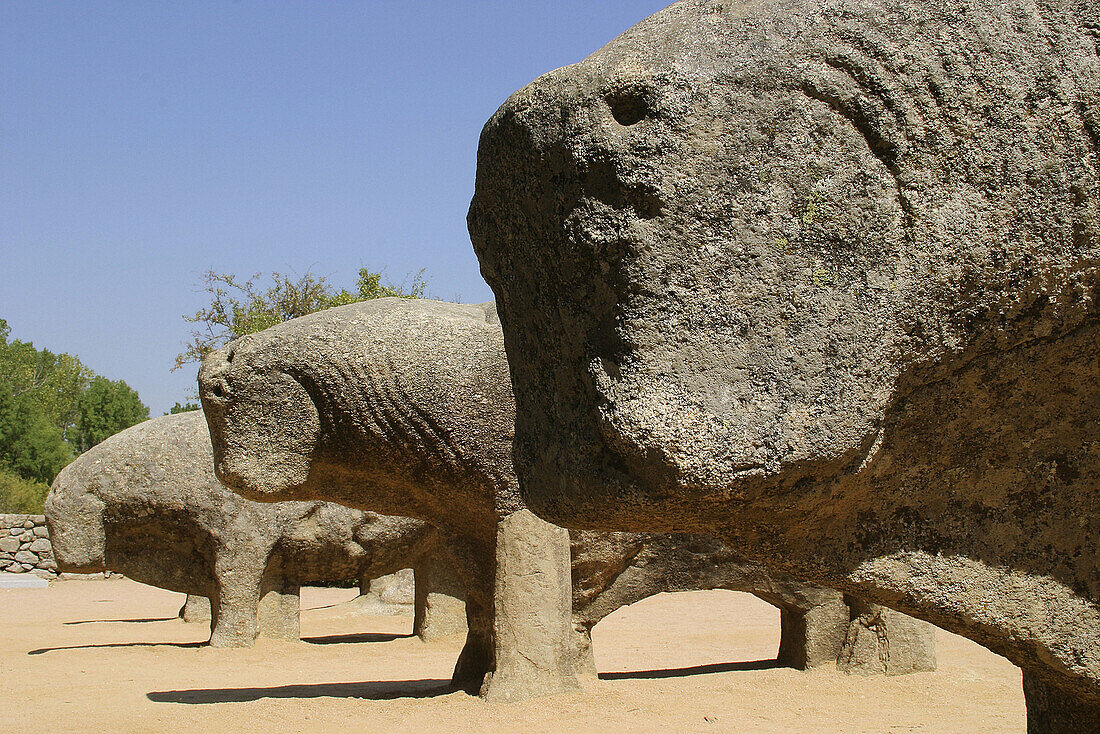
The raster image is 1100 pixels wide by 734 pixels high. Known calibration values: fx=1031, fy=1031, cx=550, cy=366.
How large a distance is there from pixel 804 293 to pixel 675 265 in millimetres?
201

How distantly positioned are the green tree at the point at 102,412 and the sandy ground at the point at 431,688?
25727mm

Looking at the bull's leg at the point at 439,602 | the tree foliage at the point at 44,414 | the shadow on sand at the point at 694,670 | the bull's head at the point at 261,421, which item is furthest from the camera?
the tree foliage at the point at 44,414

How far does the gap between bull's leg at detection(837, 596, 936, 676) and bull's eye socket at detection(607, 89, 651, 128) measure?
4.86m

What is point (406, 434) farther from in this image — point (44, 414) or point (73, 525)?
point (44, 414)

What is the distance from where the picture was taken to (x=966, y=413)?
174cm

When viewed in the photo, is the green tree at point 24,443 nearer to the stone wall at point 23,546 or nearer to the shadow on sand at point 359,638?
the stone wall at point 23,546

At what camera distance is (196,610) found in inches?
389

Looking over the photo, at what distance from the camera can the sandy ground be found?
4680 millimetres

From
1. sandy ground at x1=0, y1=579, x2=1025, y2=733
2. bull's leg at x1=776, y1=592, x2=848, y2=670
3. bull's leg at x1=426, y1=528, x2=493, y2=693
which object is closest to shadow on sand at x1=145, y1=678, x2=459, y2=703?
sandy ground at x1=0, y1=579, x2=1025, y2=733

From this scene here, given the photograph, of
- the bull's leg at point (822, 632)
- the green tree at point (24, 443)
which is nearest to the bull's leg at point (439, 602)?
the bull's leg at point (822, 632)

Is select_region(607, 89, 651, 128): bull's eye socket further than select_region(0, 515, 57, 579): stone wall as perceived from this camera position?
No

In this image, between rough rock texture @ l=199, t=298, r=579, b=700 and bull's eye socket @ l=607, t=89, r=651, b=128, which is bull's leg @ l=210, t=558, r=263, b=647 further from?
bull's eye socket @ l=607, t=89, r=651, b=128

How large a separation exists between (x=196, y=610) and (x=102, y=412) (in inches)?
1034

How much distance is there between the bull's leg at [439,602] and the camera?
28.6 ft
